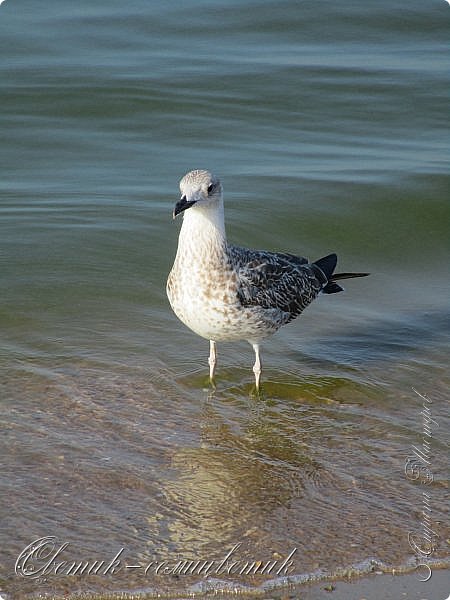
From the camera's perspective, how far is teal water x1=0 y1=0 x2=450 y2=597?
206 inches

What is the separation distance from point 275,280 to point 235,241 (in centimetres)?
253

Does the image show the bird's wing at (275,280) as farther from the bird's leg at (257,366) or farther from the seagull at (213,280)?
the bird's leg at (257,366)

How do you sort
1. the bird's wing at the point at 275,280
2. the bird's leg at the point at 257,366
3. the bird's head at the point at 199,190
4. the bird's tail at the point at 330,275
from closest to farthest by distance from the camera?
1. the bird's head at the point at 199,190
2. the bird's wing at the point at 275,280
3. the bird's leg at the point at 257,366
4. the bird's tail at the point at 330,275

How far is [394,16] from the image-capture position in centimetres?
1554

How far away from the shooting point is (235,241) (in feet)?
31.4

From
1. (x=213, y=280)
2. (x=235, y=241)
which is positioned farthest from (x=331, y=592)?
(x=235, y=241)

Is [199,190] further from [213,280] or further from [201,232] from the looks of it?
[213,280]

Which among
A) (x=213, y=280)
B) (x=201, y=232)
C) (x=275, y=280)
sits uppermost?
(x=201, y=232)

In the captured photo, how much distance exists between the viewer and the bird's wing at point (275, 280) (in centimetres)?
670

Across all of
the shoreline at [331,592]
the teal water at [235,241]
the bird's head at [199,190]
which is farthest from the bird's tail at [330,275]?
the shoreline at [331,592]

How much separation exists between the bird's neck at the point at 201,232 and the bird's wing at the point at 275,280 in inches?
8.0

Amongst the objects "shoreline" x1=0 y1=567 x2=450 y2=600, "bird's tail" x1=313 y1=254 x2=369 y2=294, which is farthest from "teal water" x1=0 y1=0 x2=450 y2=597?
"bird's tail" x1=313 y1=254 x2=369 y2=294

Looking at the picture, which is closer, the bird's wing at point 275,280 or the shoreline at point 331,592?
the shoreline at point 331,592

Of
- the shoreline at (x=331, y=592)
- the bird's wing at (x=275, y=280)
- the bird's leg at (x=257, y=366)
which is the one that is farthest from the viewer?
the bird's leg at (x=257, y=366)
